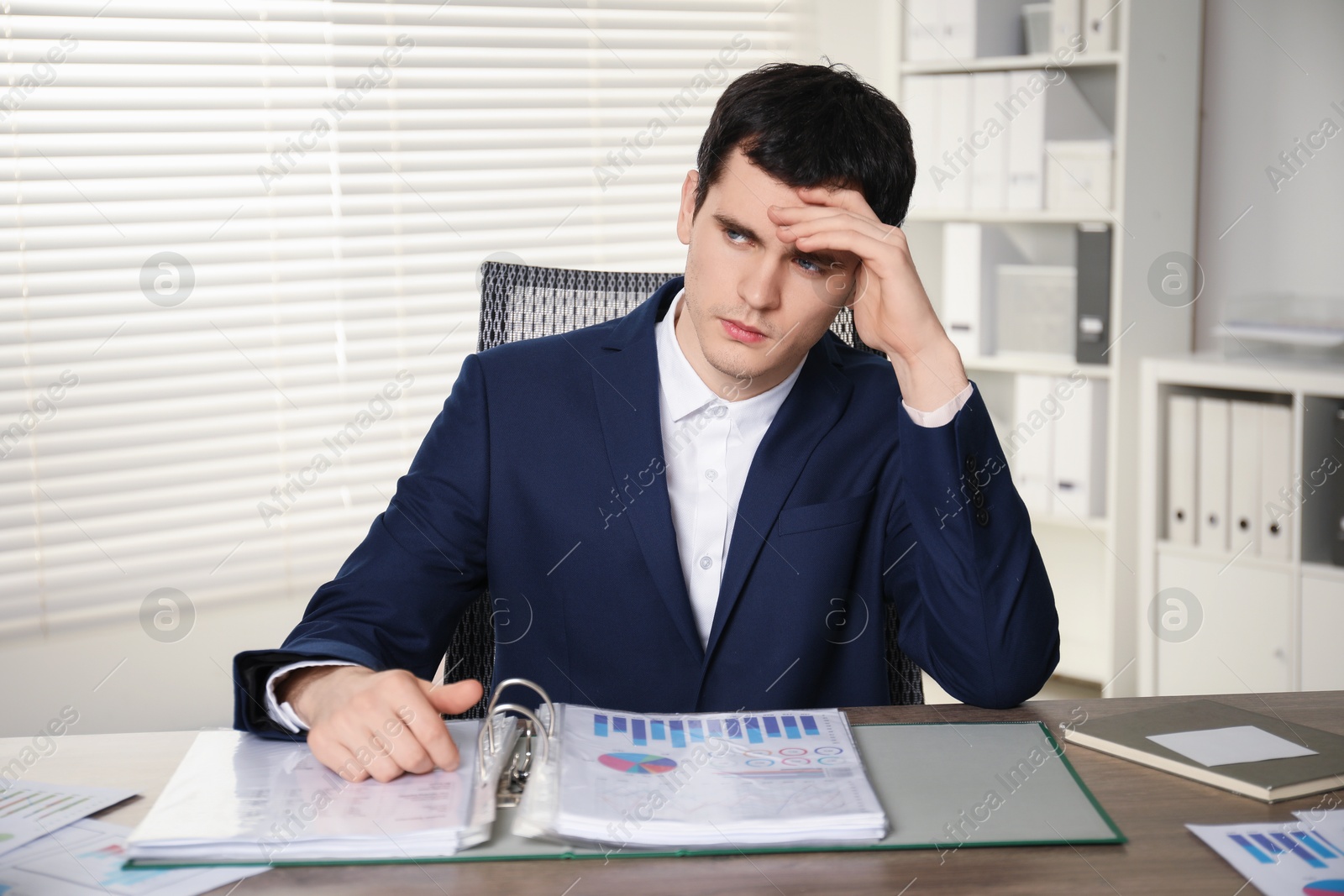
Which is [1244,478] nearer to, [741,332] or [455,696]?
[741,332]

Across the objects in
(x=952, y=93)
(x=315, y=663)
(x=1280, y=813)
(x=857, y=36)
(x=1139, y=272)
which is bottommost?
(x=1280, y=813)

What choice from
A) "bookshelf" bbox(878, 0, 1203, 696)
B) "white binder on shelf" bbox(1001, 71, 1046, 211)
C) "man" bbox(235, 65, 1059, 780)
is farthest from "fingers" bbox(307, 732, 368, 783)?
"white binder on shelf" bbox(1001, 71, 1046, 211)

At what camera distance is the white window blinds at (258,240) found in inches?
96.9

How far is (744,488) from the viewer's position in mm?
1405

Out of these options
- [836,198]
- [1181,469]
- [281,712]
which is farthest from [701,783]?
[1181,469]

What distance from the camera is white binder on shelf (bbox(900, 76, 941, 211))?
309 cm

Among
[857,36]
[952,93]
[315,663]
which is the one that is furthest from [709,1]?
[315,663]

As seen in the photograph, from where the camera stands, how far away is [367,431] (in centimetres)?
290

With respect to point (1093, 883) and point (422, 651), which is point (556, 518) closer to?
point (422, 651)

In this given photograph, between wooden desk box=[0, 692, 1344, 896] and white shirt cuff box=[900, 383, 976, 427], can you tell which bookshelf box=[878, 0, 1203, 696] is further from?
wooden desk box=[0, 692, 1344, 896]

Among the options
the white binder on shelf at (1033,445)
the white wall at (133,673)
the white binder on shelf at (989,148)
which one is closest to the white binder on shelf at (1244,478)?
the white binder on shelf at (1033,445)

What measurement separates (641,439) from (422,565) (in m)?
0.30

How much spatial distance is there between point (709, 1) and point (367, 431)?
1579mm

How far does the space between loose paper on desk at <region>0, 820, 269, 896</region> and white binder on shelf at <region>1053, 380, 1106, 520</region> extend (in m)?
2.53
